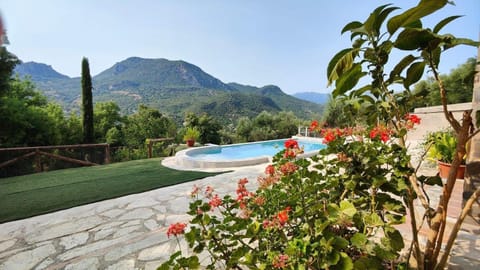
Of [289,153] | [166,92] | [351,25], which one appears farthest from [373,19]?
[166,92]

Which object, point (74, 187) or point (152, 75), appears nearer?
point (74, 187)

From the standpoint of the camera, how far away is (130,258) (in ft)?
7.44

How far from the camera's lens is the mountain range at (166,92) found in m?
25.8

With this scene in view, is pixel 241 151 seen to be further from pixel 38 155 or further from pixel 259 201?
pixel 259 201

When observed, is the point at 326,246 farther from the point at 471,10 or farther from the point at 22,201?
the point at 22,201

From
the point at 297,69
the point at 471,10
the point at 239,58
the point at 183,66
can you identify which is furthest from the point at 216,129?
the point at 183,66

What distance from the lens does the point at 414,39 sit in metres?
0.95

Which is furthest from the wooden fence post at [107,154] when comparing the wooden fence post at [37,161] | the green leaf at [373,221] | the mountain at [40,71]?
the mountain at [40,71]

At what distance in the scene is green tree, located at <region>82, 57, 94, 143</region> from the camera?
34.2 feet

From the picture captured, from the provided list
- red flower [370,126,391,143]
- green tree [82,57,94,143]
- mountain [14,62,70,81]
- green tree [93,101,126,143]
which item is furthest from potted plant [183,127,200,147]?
mountain [14,62,70,81]

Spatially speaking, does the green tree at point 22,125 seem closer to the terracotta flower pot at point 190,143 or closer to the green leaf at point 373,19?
the terracotta flower pot at point 190,143

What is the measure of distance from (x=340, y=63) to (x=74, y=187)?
5.84 meters

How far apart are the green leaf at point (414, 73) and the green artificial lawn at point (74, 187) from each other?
4.77 meters

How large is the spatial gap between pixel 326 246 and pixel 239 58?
18.9 meters
